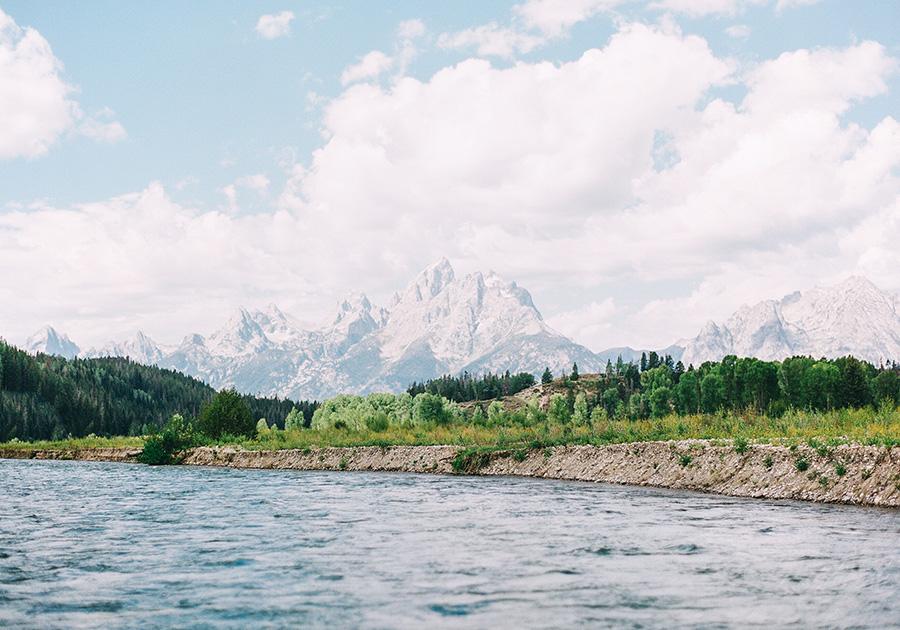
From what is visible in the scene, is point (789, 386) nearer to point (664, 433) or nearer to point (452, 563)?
point (664, 433)

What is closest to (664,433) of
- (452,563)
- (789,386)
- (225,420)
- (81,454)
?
(452,563)

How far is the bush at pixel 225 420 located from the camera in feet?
354

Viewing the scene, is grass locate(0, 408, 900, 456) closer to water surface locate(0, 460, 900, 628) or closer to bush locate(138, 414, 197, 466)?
bush locate(138, 414, 197, 466)

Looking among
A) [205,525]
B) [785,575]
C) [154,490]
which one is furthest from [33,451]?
[785,575]

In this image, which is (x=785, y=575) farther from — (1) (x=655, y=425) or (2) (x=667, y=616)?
(1) (x=655, y=425)

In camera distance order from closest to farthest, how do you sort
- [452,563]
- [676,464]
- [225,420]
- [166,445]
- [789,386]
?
[452,563] < [676,464] < [166,445] < [225,420] < [789,386]

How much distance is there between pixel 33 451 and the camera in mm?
135125

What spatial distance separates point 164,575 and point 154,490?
32870mm

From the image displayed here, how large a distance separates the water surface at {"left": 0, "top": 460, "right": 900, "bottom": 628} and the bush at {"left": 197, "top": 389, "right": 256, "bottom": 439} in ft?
225

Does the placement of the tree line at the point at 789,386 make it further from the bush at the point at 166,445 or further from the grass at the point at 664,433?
the bush at the point at 166,445

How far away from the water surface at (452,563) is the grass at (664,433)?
951cm

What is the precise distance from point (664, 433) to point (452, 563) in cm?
4069

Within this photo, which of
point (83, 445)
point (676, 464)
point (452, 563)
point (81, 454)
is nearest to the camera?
point (452, 563)

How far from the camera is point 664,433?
58.8 m
